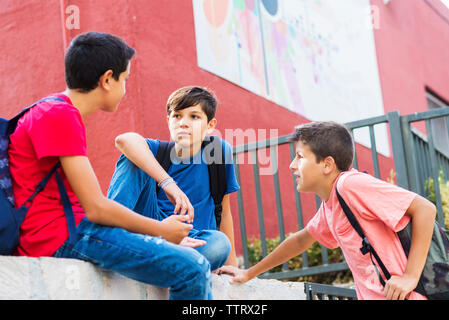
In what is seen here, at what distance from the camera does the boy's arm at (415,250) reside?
2408mm

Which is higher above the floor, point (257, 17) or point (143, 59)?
point (257, 17)

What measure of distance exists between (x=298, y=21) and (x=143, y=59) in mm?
3483

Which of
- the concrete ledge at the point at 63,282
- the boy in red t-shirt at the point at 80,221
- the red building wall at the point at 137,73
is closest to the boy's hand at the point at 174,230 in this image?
the boy in red t-shirt at the point at 80,221

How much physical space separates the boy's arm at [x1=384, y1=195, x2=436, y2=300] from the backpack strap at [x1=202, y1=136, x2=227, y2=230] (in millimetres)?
1028

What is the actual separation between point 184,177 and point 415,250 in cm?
125

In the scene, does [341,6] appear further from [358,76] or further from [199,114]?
[199,114]

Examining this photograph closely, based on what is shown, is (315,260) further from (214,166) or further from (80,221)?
(80,221)

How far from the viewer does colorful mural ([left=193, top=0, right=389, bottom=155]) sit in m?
6.79

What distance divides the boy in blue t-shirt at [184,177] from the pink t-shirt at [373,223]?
56cm

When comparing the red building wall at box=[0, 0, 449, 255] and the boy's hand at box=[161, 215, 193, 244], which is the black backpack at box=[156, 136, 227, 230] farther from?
the red building wall at box=[0, 0, 449, 255]
